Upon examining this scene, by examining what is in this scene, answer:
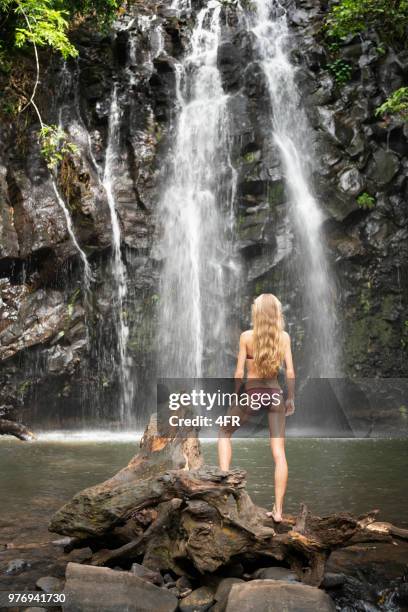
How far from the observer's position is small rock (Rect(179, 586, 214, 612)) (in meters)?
3.07

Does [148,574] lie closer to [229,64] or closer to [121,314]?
[121,314]

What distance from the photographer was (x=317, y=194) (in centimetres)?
1491

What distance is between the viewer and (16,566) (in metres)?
3.67

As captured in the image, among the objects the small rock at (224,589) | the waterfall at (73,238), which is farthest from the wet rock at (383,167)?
the small rock at (224,589)

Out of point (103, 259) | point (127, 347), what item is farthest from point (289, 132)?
point (127, 347)

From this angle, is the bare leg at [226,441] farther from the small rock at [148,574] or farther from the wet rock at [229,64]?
the wet rock at [229,64]

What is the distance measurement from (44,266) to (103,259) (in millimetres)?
1498

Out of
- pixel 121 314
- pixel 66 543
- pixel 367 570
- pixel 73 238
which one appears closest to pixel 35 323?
pixel 121 314

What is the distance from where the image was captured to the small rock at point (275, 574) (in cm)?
332

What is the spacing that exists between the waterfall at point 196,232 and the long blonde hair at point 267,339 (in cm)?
979

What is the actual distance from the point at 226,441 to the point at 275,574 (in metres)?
1.05

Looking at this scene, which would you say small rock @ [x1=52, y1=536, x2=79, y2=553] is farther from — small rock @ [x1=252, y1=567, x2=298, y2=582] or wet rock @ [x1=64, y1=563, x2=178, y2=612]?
small rock @ [x1=252, y1=567, x2=298, y2=582]

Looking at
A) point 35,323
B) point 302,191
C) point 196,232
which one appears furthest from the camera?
point 302,191

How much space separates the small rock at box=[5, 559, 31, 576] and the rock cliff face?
9707 millimetres
